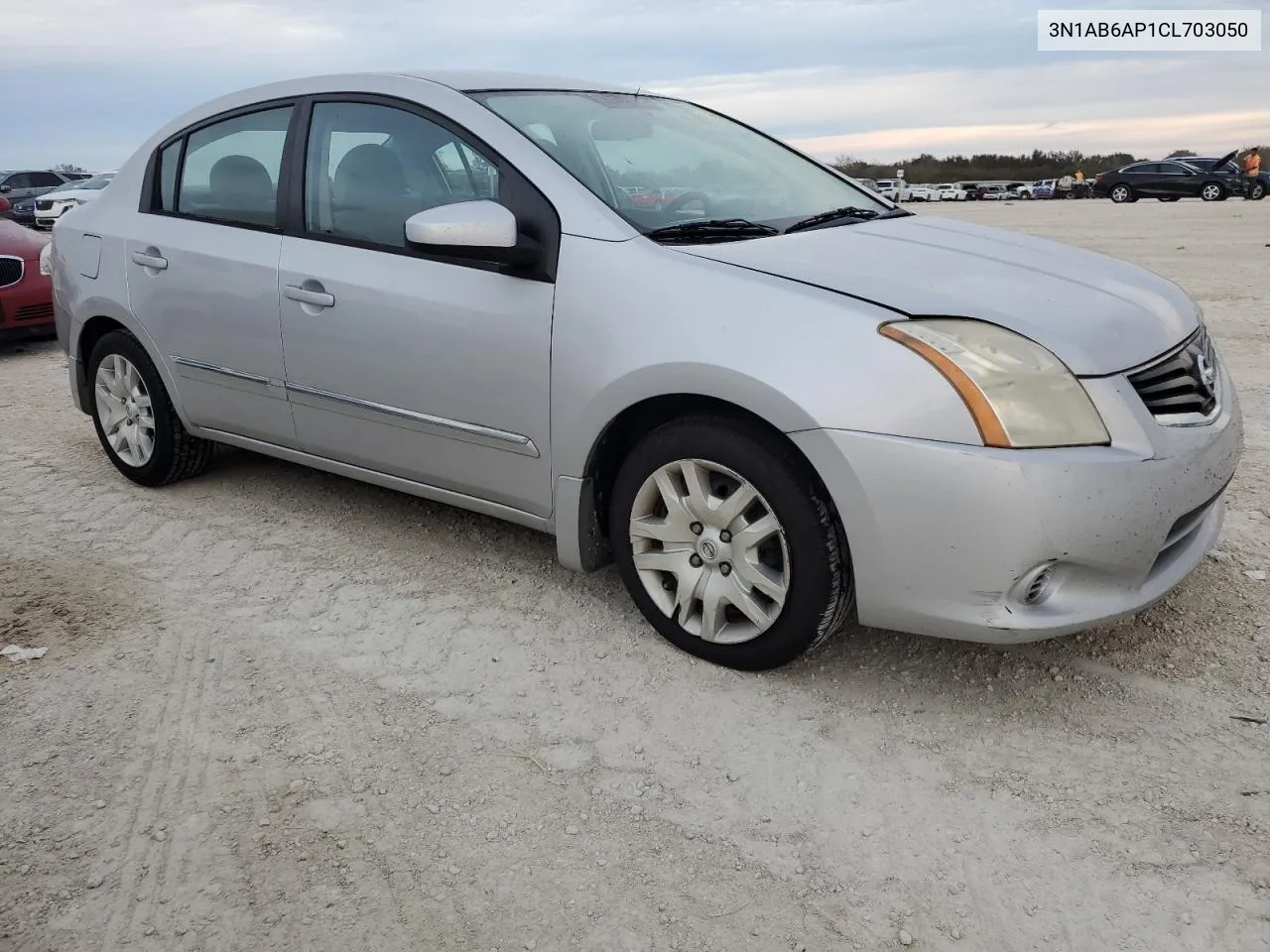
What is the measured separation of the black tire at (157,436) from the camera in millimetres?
4539

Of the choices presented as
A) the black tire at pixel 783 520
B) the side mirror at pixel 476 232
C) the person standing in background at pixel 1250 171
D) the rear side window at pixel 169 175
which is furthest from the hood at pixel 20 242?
the person standing in background at pixel 1250 171

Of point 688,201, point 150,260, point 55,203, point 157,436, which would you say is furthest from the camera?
point 55,203

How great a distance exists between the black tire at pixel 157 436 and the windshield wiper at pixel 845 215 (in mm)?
2705

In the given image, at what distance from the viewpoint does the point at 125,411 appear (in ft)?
15.7

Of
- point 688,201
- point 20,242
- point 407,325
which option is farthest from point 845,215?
point 20,242

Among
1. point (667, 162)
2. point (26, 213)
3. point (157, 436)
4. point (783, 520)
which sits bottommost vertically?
point (26, 213)

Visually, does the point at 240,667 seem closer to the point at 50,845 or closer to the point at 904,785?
the point at 50,845

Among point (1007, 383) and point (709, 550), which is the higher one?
point (1007, 383)

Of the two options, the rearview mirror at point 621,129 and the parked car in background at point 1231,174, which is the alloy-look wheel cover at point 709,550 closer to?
the rearview mirror at point 621,129

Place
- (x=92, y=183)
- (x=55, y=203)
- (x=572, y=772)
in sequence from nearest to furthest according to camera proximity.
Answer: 1. (x=572, y=772)
2. (x=55, y=203)
3. (x=92, y=183)

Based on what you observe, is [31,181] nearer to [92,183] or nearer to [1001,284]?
[92,183]

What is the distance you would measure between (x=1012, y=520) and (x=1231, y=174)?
31.8 meters

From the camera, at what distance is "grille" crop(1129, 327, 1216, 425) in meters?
2.72

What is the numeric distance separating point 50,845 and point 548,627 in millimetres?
1462
